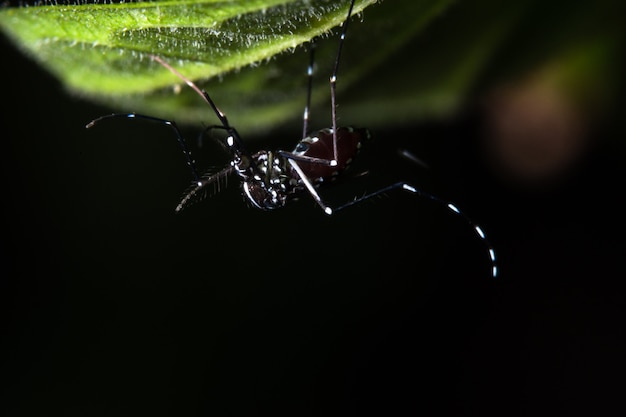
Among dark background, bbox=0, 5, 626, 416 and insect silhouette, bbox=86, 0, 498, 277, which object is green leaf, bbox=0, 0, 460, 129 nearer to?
insect silhouette, bbox=86, 0, 498, 277

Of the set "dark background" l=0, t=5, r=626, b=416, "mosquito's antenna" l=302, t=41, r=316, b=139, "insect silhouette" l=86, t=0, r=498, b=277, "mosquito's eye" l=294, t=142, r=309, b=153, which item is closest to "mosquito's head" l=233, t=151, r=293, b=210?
"insect silhouette" l=86, t=0, r=498, b=277

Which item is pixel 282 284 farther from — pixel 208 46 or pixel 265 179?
pixel 208 46

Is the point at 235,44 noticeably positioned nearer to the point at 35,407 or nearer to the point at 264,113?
the point at 264,113

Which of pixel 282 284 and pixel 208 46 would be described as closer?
pixel 208 46

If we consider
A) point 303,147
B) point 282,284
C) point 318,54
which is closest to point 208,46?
point 318,54

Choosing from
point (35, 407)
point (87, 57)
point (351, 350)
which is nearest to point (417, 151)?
point (351, 350)

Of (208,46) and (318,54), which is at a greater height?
(318,54)
